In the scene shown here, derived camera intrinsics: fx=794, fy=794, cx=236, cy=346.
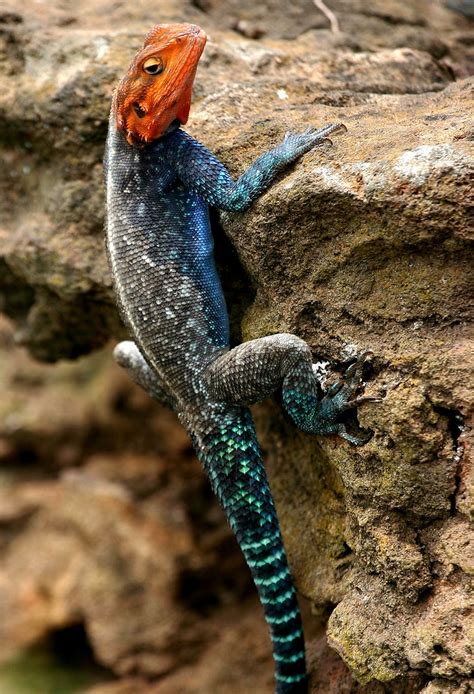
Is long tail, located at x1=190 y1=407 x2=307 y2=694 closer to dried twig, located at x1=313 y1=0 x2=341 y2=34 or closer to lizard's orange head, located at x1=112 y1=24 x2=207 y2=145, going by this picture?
lizard's orange head, located at x1=112 y1=24 x2=207 y2=145

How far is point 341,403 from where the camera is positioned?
2.83m

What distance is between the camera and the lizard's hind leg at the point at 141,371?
140 inches

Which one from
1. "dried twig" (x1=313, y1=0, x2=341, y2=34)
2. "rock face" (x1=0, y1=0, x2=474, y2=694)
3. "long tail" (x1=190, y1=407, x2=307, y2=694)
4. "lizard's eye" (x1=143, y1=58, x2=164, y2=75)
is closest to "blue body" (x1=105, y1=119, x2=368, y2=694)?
"long tail" (x1=190, y1=407, x2=307, y2=694)

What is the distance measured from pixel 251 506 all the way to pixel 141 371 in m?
0.94

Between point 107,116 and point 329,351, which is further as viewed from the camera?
point 107,116

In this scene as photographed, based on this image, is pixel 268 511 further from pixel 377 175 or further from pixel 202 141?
pixel 202 141

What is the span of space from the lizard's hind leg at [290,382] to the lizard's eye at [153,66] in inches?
45.4

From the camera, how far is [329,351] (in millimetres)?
2941

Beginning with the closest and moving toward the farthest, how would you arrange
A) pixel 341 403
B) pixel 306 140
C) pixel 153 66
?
pixel 341 403 → pixel 306 140 → pixel 153 66

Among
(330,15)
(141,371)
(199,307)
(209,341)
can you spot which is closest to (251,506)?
(209,341)

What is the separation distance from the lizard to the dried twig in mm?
1680

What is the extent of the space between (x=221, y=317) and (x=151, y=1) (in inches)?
90.2

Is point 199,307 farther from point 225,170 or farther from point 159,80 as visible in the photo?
point 159,80

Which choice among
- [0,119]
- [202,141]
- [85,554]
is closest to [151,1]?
[0,119]
